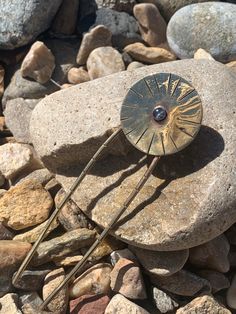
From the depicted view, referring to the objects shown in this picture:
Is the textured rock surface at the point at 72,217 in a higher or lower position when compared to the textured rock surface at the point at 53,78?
lower

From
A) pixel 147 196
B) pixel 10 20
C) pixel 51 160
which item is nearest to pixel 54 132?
pixel 51 160

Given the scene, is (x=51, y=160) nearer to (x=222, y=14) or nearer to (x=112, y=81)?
(x=112, y=81)

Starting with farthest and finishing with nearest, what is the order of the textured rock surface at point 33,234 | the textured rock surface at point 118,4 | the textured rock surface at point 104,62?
the textured rock surface at point 118,4 < the textured rock surface at point 104,62 < the textured rock surface at point 33,234

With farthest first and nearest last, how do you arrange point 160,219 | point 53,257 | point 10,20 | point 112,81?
1. point 10,20
2. point 112,81
3. point 53,257
4. point 160,219

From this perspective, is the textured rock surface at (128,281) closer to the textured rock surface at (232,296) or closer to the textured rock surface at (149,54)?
the textured rock surface at (232,296)

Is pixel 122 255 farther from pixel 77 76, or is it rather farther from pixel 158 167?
pixel 77 76

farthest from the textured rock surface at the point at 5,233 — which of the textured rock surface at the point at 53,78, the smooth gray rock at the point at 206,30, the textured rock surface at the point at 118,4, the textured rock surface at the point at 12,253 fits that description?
the textured rock surface at the point at 118,4
